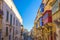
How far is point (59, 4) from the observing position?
1420 centimetres

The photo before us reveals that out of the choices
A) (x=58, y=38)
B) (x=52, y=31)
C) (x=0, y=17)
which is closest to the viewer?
(x=58, y=38)

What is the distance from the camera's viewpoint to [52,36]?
18219mm

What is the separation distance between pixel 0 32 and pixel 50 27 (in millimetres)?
6430

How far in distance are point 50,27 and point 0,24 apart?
6444 millimetres

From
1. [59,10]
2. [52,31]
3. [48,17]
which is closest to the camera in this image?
[59,10]

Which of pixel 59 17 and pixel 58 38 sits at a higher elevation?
pixel 59 17

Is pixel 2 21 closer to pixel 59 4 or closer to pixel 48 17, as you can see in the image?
pixel 48 17

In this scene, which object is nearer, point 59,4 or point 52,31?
point 59,4

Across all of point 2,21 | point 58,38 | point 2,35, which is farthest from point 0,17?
point 58,38

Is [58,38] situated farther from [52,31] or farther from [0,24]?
[0,24]

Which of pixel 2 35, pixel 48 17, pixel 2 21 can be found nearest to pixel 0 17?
pixel 2 21

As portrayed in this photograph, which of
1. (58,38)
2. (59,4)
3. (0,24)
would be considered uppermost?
(59,4)

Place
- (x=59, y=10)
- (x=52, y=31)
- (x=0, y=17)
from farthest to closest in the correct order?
(x=0, y=17), (x=52, y=31), (x=59, y=10)

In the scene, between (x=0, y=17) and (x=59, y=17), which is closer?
(x=59, y=17)
